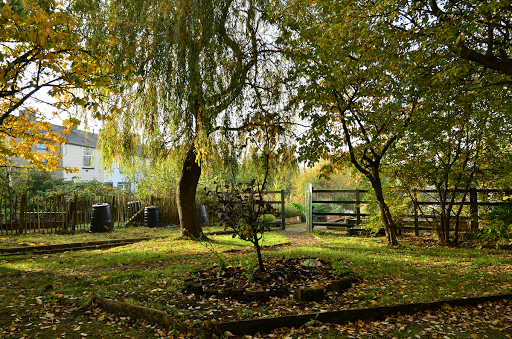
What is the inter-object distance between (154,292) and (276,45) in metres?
5.70

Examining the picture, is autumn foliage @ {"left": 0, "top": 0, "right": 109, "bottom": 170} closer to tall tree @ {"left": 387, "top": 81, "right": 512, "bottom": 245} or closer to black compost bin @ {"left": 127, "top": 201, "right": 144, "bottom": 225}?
black compost bin @ {"left": 127, "top": 201, "right": 144, "bottom": 225}

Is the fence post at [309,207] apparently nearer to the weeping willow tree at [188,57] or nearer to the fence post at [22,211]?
the weeping willow tree at [188,57]

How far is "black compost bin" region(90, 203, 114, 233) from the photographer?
11617 mm

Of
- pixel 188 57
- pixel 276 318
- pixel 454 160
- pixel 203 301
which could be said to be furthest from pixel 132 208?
pixel 276 318

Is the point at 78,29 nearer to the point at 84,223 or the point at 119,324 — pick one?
the point at 119,324

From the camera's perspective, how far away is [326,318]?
3406 millimetres

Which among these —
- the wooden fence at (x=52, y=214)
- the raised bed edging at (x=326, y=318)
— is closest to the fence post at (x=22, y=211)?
the wooden fence at (x=52, y=214)

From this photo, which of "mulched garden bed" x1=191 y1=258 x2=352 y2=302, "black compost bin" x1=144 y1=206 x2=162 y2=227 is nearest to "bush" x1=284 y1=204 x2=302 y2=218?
"black compost bin" x1=144 y1=206 x2=162 y2=227

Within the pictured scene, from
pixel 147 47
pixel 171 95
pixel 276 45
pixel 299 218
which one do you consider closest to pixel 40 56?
pixel 147 47

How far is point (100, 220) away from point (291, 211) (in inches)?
360

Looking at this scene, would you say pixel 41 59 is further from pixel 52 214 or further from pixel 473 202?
pixel 473 202

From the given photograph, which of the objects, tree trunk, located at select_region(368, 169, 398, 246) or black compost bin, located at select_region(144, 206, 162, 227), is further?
black compost bin, located at select_region(144, 206, 162, 227)

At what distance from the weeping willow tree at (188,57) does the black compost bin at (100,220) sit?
5.67 metres

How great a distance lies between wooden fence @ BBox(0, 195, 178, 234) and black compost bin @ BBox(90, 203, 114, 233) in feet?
1.92
